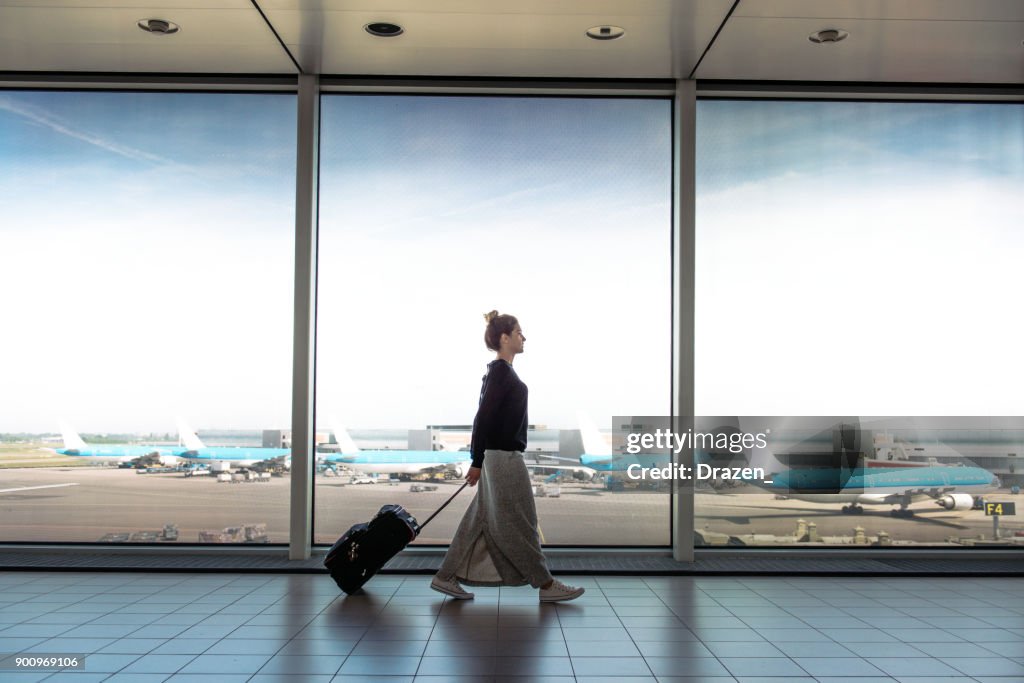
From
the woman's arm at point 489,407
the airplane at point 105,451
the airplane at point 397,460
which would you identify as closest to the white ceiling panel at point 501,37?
the woman's arm at point 489,407

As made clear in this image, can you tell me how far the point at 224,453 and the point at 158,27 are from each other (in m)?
2.57

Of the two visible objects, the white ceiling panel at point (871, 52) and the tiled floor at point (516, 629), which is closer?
the tiled floor at point (516, 629)

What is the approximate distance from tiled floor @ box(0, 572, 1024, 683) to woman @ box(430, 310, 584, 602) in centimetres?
13

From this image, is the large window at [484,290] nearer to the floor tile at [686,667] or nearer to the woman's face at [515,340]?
the woman's face at [515,340]

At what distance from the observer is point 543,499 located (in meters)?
5.33

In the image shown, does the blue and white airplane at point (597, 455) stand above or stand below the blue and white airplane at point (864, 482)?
above

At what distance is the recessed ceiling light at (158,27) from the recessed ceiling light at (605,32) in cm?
233

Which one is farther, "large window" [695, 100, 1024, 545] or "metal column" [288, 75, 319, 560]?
"large window" [695, 100, 1024, 545]

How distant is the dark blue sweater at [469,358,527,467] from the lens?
4.15 m

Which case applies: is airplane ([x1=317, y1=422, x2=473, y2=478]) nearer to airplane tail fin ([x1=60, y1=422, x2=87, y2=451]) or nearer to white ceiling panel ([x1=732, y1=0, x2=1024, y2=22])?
airplane tail fin ([x1=60, y1=422, x2=87, y2=451])

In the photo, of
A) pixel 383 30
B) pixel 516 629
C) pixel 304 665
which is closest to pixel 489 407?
pixel 516 629

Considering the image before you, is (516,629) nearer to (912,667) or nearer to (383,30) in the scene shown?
(912,667)

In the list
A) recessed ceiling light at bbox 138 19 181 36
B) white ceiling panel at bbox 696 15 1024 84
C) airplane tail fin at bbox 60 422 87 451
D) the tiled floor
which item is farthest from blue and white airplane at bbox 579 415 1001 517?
recessed ceiling light at bbox 138 19 181 36

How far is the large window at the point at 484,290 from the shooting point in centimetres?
534
